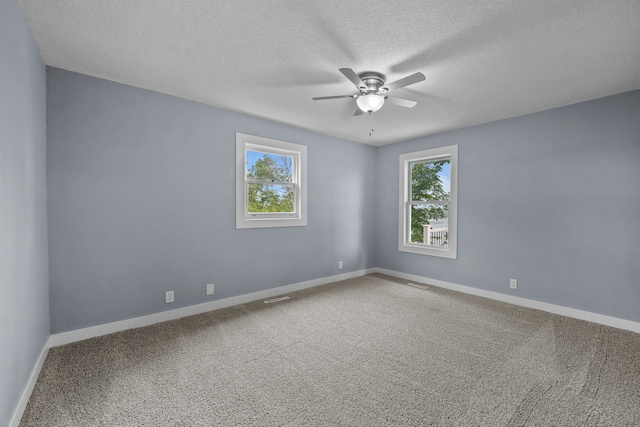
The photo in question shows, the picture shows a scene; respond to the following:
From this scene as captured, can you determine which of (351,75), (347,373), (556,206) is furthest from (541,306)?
(351,75)

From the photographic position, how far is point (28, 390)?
5.99 ft

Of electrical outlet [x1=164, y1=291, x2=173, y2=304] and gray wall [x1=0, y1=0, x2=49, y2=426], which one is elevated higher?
gray wall [x1=0, y1=0, x2=49, y2=426]

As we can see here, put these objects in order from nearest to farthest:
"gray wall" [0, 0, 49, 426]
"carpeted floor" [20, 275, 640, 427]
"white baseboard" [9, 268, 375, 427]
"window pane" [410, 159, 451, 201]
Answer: "gray wall" [0, 0, 49, 426]
"carpeted floor" [20, 275, 640, 427]
"white baseboard" [9, 268, 375, 427]
"window pane" [410, 159, 451, 201]

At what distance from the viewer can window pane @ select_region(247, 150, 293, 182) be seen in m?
3.91

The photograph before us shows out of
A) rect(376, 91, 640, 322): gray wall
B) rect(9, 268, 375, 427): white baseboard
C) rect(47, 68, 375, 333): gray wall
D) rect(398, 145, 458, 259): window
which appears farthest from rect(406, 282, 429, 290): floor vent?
rect(47, 68, 375, 333): gray wall

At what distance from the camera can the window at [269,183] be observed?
3674 millimetres

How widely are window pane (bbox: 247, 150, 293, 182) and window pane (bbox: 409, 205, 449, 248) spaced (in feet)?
7.52

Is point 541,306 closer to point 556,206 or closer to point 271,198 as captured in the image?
point 556,206

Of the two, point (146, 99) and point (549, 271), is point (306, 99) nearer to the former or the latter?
point (146, 99)

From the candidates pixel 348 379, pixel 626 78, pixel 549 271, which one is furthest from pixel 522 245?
pixel 348 379

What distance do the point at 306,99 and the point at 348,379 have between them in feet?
8.84

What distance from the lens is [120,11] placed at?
1800mm

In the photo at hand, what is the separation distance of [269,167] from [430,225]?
2818 mm

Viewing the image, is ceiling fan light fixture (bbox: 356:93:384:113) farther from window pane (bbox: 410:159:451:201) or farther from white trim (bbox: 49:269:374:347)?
white trim (bbox: 49:269:374:347)
